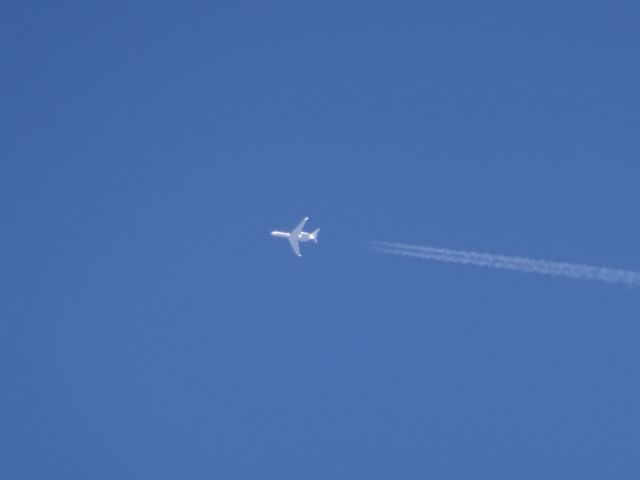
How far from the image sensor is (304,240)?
194 feet
